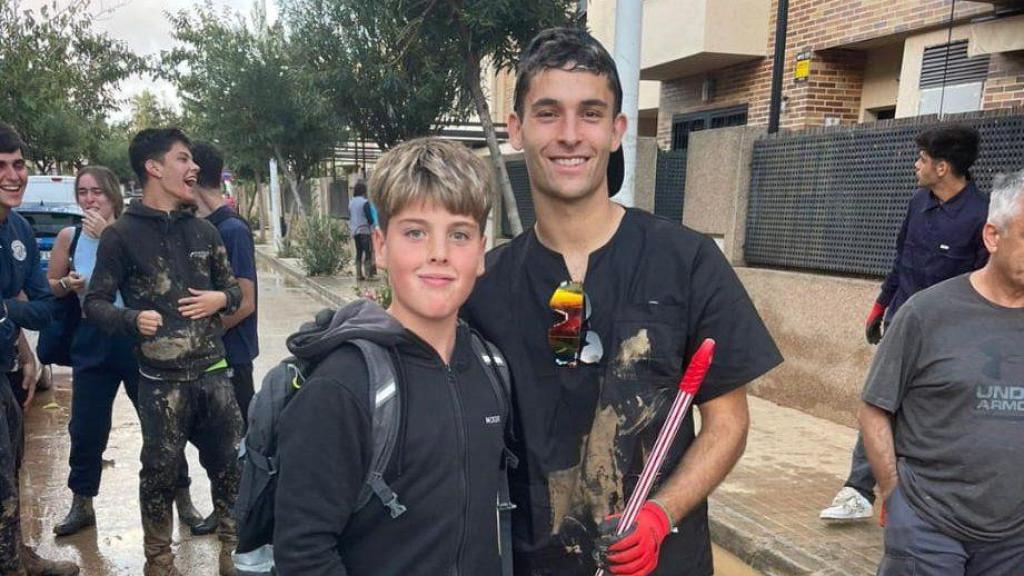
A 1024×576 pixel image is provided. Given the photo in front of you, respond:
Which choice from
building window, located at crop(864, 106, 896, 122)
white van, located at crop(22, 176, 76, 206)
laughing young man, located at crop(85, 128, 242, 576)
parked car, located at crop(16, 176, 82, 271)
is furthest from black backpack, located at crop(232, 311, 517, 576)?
white van, located at crop(22, 176, 76, 206)

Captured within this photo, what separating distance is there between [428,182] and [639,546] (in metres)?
0.91

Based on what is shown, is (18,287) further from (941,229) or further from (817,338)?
(817,338)

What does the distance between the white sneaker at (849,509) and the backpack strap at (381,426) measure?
3316 mm

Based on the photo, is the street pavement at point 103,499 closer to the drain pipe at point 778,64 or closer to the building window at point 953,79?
the drain pipe at point 778,64

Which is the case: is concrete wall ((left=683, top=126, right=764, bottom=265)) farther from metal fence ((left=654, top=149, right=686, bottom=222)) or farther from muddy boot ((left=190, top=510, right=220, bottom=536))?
muddy boot ((left=190, top=510, right=220, bottom=536))

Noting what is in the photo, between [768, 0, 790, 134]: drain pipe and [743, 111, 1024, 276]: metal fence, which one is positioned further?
[768, 0, 790, 134]: drain pipe

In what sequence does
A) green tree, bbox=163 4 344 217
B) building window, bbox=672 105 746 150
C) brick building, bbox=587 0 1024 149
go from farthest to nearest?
green tree, bbox=163 4 344 217 → building window, bbox=672 105 746 150 → brick building, bbox=587 0 1024 149

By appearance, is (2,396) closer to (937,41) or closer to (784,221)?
(784,221)

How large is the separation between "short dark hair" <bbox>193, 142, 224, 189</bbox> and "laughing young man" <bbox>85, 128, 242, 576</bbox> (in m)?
0.74

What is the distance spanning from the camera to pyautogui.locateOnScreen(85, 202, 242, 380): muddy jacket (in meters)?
3.32

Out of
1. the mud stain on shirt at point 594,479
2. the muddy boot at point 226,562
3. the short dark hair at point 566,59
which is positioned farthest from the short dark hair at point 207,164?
the mud stain on shirt at point 594,479

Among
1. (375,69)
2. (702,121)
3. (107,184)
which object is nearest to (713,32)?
(702,121)

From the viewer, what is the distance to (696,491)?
165 cm

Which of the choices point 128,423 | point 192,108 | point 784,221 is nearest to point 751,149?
point 784,221
